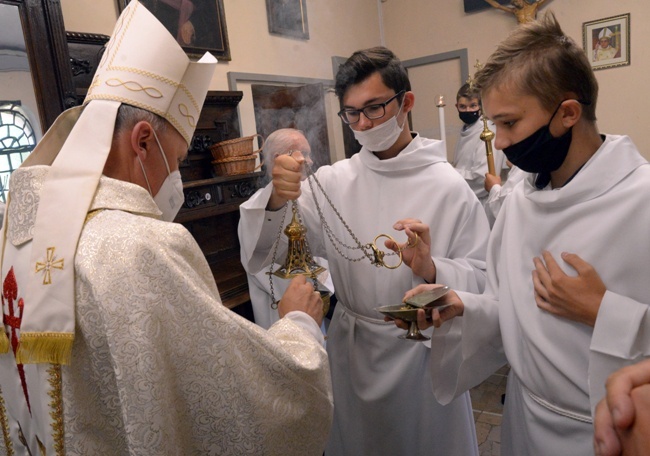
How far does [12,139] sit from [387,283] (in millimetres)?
2043

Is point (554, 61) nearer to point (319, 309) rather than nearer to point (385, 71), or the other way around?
point (385, 71)

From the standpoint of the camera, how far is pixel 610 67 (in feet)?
20.9

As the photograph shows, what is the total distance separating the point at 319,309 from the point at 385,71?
3.75ft

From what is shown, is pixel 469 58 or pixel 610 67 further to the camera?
pixel 469 58

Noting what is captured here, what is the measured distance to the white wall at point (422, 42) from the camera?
5031 millimetres

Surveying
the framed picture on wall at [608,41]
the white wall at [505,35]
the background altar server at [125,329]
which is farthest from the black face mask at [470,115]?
the background altar server at [125,329]

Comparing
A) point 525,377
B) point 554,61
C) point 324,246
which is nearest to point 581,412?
point 525,377

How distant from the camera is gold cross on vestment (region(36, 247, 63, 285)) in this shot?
1146mm

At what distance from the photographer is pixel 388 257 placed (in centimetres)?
221

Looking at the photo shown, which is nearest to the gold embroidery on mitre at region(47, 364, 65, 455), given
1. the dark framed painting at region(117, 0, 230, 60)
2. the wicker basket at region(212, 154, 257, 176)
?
the wicker basket at region(212, 154, 257, 176)

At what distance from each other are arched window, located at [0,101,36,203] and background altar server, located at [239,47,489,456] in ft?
4.07

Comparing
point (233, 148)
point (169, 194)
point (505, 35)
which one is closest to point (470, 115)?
point (233, 148)

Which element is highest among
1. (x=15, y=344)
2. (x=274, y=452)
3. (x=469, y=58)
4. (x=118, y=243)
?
(x=469, y=58)

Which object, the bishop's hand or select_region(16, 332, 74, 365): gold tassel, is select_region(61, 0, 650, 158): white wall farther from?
select_region(16, 332, 74, 365): gold tassel
